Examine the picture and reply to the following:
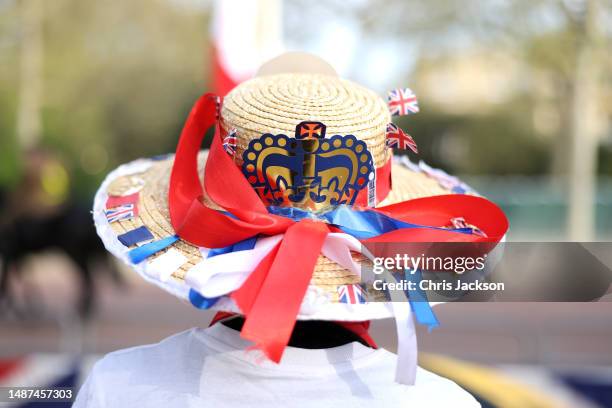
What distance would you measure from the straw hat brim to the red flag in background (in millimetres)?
3512

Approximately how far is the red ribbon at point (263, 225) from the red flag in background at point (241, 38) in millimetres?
3801

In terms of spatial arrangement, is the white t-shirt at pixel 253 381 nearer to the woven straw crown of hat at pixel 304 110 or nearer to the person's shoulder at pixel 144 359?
the person's shoulder at pixel 144 359

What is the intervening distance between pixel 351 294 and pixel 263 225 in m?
0.22

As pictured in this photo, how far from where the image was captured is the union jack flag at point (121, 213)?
1.54 meters

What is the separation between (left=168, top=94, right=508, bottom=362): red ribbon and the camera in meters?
1.24

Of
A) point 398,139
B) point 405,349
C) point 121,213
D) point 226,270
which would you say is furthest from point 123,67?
point 405,349

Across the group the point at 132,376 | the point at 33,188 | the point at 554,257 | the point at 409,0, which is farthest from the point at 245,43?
the point at 409,0

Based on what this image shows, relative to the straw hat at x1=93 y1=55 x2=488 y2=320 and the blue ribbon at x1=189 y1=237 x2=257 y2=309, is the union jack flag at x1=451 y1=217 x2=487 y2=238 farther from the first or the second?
the blue ribbon at x1=189 y1=237 x2=257 y2=309

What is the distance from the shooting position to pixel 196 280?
4.09 ft

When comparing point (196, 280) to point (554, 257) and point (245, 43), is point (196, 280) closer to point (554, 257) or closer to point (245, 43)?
point (554, 257)

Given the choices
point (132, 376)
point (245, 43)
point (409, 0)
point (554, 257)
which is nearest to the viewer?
point (132, 376)

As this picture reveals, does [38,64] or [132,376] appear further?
[38,64]

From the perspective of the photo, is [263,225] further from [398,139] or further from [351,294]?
[398,139]

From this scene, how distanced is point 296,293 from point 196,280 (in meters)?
0.19
